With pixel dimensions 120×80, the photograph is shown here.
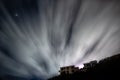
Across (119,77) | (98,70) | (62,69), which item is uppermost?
(62,69)

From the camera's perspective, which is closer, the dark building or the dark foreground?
the dark foreground

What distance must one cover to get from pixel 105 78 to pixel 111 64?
193 centimetres

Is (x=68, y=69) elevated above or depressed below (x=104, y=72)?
above

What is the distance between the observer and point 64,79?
2406 centimetres

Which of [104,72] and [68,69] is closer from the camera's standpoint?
[104,72]

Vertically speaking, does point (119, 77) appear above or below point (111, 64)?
below

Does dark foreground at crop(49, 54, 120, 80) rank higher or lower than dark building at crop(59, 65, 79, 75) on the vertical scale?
lower

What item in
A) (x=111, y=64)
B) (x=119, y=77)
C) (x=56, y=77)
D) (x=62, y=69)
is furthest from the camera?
(x=62, y=69)

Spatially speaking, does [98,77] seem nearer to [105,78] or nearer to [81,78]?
[105,78]

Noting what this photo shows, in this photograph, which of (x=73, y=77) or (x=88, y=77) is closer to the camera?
(x=88, y=77)

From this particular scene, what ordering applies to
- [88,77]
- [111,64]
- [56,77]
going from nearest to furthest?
[111,64]
[88,77]
[56,77]

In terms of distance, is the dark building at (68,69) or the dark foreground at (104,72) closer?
the dark foreground at (104,72)

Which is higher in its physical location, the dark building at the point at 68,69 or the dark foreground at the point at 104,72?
the dark building at the point at 68,69

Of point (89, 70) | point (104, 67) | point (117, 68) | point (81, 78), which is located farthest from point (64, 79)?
point (117, 68)
